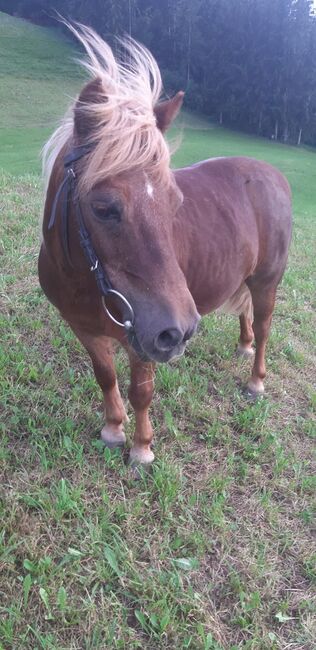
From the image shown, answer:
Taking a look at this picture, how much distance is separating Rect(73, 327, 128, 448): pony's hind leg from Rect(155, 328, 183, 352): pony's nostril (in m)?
0.96

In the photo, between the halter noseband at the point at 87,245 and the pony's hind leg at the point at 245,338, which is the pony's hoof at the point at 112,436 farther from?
the pony's hind leg at the point at 245,338

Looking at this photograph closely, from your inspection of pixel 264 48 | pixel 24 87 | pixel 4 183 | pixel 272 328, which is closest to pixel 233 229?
pixel 272 328

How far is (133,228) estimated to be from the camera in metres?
1.85

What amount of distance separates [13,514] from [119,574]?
58cm

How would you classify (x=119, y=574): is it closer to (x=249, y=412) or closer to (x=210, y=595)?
(x=210, y=595)

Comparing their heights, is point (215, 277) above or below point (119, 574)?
above

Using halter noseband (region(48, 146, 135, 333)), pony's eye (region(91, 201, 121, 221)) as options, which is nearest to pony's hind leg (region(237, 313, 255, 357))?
halter noseband (region(48, 146, 135, 333))

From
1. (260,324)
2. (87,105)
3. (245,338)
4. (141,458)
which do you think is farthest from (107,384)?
(245,338)

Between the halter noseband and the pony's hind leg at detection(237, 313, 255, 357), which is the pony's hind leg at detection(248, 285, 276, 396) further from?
the halter noseband

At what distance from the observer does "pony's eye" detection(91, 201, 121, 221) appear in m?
1.86

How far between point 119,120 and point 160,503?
1.89 m

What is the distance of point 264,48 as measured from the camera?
4222 centimetres

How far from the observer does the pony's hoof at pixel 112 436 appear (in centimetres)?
296

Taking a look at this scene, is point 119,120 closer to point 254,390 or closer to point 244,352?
point 254,390
